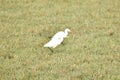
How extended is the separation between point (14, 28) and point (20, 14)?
2596mm

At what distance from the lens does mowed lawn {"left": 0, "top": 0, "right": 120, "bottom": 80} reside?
35.1 feet

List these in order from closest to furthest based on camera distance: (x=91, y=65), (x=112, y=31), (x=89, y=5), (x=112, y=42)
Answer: (x=91, y=65) < (x=112, y=42) < (x=112, y=31) < (x=89, y=5)

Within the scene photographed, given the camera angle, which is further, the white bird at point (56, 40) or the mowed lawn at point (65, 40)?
the white bird at point (56, 40)

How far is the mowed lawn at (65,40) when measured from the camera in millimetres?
10703

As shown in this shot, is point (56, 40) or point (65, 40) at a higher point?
point (56, 40)

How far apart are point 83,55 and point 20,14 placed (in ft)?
21.5

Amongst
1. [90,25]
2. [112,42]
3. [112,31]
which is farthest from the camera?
[90,25]

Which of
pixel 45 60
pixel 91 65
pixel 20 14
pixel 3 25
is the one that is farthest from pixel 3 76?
pixel 20 14

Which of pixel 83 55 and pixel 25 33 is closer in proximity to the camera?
pixel 83 55

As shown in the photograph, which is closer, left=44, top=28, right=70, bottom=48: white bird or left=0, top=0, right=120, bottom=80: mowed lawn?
left=0, top=0, right=120, bottom=80: mowed lawn

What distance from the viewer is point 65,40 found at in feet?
46.9

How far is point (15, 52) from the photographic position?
1239 centimetres

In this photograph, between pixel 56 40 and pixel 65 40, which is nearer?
pixel 56 40

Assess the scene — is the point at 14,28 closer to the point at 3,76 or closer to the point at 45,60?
the point at 45,60
